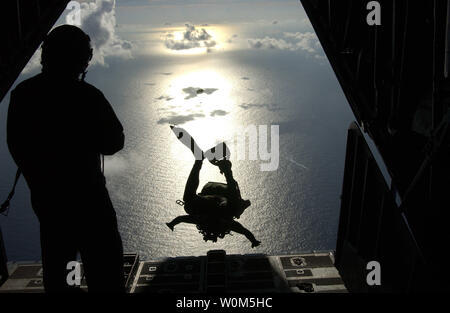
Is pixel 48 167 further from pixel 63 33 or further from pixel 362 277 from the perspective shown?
pixel 362 277

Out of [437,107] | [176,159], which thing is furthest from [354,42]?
[176,159]

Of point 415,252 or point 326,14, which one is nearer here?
point 415,252
